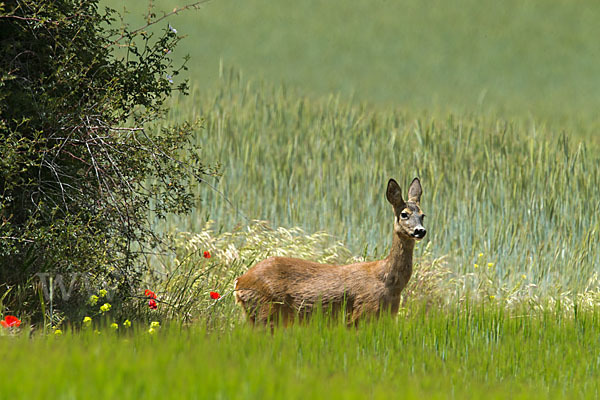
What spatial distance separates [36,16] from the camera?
6.57 meters

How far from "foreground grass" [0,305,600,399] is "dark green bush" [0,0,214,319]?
857 mm

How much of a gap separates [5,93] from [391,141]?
6.87 m

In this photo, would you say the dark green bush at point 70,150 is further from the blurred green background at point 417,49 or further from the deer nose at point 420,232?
the blurred green background at point 417,49

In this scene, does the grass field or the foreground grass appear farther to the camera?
the grass field

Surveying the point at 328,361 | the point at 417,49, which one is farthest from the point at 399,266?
the point at 417,49

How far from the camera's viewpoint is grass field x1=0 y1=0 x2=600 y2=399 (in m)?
4.95

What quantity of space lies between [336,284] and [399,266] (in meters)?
0.55

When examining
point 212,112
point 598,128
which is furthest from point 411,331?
point 598,128

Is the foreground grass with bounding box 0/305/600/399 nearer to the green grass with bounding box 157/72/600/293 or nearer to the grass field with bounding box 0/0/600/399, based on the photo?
the grass field with bounding box 0/0/600/399

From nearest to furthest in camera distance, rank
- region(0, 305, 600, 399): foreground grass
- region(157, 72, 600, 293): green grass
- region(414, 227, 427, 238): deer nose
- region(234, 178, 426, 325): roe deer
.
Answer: region(0, 305, 600, 399): foreground grass, region(414, 227, 427, 238): deer nose, region(234, 178, 426, 325): roe deer, region(157, 72, 600, 293): green grass

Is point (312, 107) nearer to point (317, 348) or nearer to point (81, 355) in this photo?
point (317, 348)

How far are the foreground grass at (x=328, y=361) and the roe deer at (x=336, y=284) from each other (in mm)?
319

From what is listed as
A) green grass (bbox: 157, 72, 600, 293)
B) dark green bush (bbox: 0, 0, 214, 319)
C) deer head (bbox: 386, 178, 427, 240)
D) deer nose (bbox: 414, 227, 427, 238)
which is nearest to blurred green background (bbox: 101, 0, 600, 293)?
green grass (bbox: 157, 72, 600, 293)

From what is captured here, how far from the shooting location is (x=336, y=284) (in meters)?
6.77
